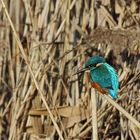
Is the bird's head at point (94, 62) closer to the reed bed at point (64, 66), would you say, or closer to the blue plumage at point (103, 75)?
the blue plumage at point (103, 75)

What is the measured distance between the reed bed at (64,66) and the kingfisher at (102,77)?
1.58ft

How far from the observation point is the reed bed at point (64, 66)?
2516 mm

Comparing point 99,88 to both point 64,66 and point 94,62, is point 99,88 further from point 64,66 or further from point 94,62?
point 64,66

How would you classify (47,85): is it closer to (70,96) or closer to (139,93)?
(70,96)

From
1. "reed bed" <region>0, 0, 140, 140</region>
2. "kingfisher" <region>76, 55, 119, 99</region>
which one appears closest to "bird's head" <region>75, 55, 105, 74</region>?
"kingfisher" <region>76, 55, 119, 99</region>

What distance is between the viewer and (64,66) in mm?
2650

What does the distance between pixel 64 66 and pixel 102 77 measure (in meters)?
0.75

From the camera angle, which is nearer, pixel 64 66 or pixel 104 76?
pixel 104 76

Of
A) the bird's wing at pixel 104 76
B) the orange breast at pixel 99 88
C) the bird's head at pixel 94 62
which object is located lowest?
the orange breast at pixel 99 88

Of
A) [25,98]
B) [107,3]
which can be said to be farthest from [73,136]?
[107,3]

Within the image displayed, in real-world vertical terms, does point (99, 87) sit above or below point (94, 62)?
below

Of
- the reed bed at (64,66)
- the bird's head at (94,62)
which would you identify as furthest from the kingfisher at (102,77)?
the reed bed at (64,66)

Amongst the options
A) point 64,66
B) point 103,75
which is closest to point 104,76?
point 103,75

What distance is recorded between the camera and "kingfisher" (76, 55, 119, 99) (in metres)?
1.92
